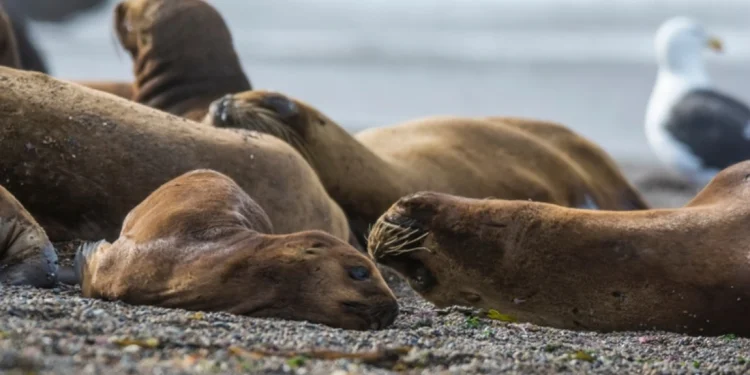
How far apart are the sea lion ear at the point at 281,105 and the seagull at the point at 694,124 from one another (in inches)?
200

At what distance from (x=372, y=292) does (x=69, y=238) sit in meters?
1.72

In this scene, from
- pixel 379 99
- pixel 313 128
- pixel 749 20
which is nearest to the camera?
pixel 313 128

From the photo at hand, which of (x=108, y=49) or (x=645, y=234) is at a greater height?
(x=645, y=234)

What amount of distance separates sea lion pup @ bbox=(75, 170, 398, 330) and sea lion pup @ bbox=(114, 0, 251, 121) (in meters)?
3.53

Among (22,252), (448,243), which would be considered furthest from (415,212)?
(22,252)

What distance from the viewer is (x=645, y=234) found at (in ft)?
16.0

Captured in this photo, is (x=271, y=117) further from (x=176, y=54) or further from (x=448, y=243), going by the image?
(x=448, y=243)

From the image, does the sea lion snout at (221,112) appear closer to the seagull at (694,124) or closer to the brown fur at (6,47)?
the brown fur at (6,47)

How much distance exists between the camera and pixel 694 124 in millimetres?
11680

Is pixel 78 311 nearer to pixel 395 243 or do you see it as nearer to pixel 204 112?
pixel 395 243

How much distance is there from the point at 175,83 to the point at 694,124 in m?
5.05

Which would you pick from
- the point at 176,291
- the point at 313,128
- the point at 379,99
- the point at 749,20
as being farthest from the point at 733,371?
the point at 749,20

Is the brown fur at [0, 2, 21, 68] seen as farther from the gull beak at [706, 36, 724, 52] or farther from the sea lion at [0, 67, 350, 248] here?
the gull beak at [706, 36, 724, 52]

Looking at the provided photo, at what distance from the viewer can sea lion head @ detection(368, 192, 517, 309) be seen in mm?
4941
